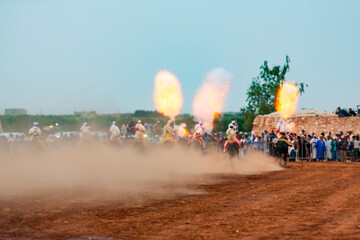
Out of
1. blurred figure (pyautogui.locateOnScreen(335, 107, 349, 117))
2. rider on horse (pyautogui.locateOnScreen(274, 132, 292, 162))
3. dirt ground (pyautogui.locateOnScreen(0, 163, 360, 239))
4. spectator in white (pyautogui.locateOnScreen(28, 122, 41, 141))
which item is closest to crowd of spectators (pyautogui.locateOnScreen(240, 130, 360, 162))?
rider on horse (pyautogui.locateOnScreen(274, 132, 292, 162))

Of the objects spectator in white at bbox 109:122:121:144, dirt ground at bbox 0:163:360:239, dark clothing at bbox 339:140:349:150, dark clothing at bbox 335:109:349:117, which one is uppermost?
dark clothing at bbox 335:109:349:117

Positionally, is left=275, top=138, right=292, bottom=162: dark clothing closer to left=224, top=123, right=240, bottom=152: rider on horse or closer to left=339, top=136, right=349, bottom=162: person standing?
left=224, top=123, right=240, bottom=152: rider on horse

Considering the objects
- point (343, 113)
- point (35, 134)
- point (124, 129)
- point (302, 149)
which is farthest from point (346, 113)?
point (35, 134)

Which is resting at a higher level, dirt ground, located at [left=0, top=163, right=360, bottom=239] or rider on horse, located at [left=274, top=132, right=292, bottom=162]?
rider on horse, located at [left=274, top=132, right=292, bottom=162]

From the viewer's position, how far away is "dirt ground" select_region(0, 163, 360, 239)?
12.1 meters

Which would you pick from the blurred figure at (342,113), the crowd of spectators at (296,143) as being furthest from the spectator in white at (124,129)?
the blurred figure at (342,113)

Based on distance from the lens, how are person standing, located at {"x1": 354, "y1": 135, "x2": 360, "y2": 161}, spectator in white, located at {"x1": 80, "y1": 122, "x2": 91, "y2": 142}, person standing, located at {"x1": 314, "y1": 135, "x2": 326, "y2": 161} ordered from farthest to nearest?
person standing, located at {"x1": 314, "y1": 135, "x2": 326, "y2": 161} < spectator in white, located at {"x1": 80, "y1": 122, "x2": 91, "y2": 142} < person standing, located at {"x1": 354, "y1": 135, "x2": 360, "y2": 161}

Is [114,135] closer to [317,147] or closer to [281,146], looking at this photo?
[281,146]

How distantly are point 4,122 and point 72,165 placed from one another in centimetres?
6203

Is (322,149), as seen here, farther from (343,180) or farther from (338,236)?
(338,236)

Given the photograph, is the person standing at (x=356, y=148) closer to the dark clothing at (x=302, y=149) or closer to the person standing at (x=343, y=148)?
the person standing at (x=343, y=148)

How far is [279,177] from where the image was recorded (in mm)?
26031

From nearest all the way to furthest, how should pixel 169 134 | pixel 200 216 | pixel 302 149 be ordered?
pixel 200 216, pixel 169 134, pixel 302 149

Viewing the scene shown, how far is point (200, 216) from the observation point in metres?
14.3
